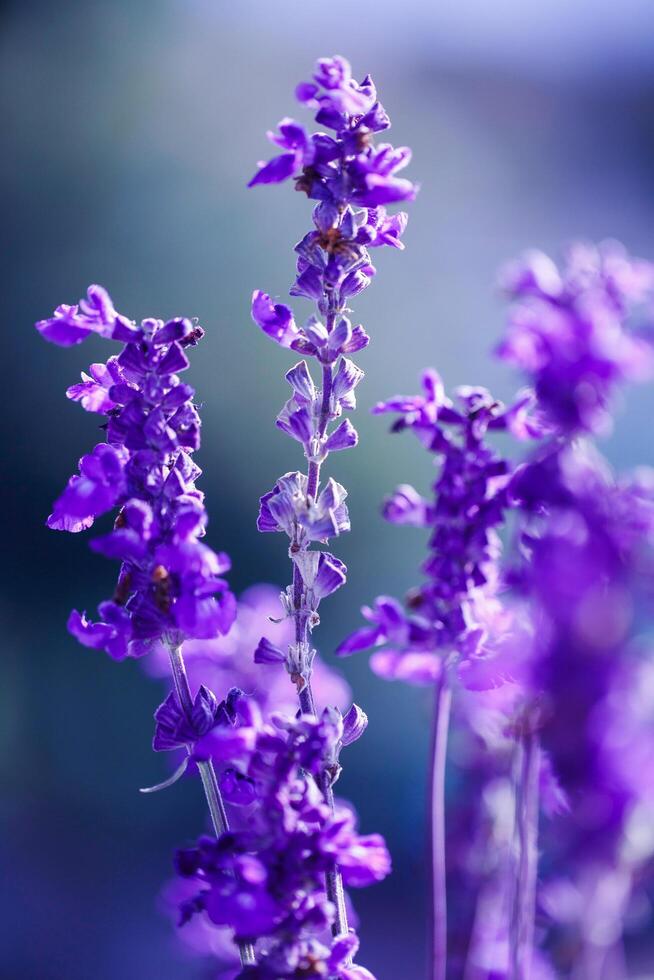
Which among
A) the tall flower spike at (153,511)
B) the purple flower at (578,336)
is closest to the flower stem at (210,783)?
the tall flower spike at (153,511)

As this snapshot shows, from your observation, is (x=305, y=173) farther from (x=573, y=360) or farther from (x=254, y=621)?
(x=254, y=621)

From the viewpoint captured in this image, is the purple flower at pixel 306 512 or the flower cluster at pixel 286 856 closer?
the flower cluster at pixel 286 856

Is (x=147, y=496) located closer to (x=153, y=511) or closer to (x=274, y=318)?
(x=153, y=511)

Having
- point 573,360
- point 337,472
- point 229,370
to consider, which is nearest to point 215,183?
point 229,370

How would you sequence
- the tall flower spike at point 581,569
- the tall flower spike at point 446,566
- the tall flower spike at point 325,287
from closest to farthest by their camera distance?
the tall flower spike at point 581,569
the tall flower spike at point 446,566
the tall flower spike at point 325,287

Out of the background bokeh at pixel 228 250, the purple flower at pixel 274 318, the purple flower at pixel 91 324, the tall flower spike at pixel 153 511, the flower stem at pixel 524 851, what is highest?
the background bokeh at pixel 228 250

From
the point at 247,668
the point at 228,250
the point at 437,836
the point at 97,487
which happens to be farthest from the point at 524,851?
the point at 228,250

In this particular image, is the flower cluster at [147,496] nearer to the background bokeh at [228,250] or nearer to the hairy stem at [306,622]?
the hairy stem at [306,622]

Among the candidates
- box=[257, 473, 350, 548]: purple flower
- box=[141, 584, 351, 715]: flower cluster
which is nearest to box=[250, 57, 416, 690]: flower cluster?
box=[257, 473, 350, 548]: purple flower

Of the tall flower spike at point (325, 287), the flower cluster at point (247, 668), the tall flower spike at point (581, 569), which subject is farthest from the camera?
the flower cluster at point (247, 668)
